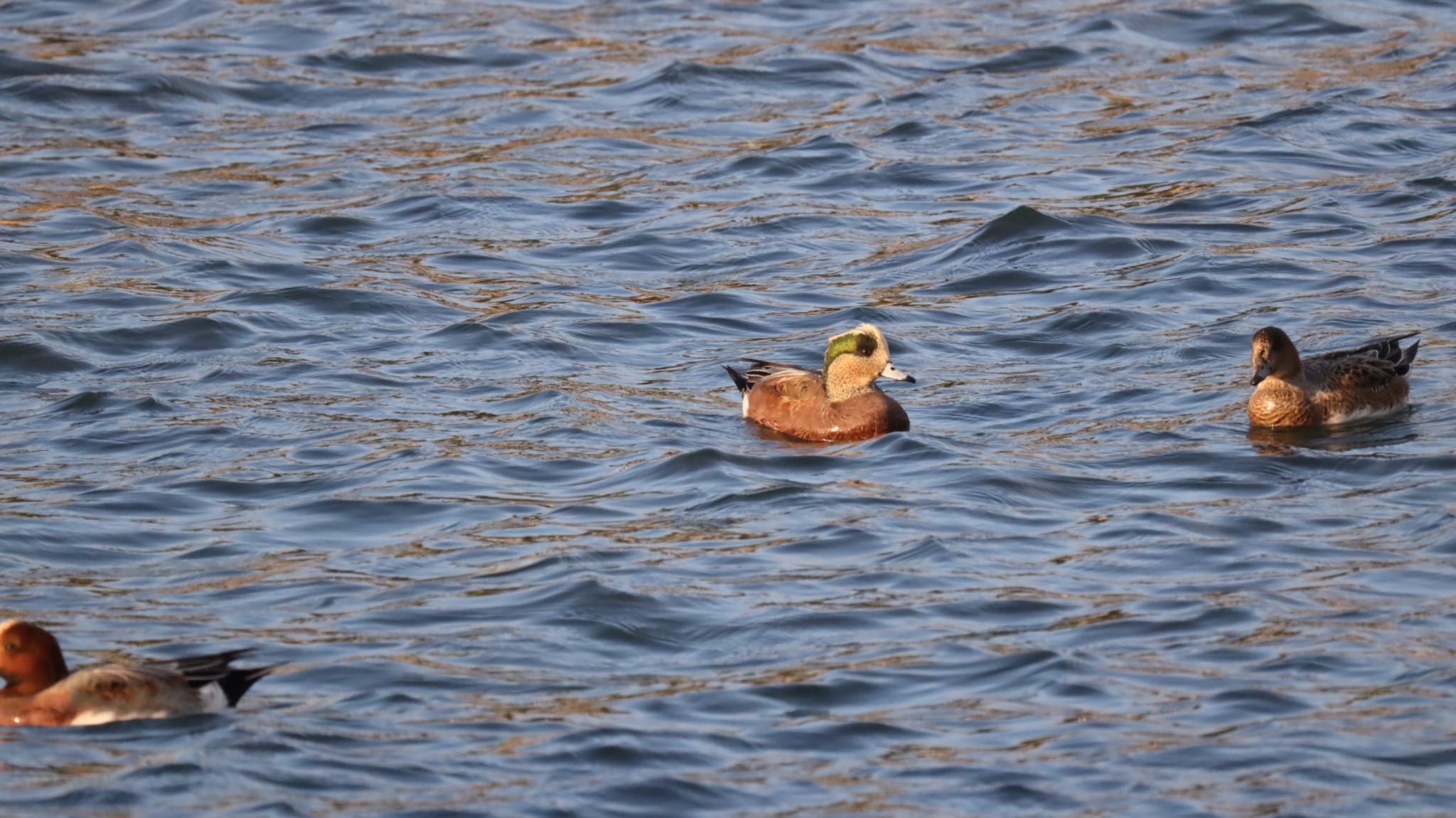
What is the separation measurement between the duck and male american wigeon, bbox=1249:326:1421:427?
578cm

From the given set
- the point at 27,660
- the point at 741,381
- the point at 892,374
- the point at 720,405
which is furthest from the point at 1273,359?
the point at 27,660

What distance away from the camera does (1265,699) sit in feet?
25.2

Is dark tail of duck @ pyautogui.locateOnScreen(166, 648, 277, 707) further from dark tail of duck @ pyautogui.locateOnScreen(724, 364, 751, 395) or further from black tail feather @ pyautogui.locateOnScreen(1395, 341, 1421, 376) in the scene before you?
black tail feather @ pyautogui.locateOnScreen(1395, 341, 1421, 376)

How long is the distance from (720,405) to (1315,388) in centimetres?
316

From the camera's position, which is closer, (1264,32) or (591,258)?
(591,258)

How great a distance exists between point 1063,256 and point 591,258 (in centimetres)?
320

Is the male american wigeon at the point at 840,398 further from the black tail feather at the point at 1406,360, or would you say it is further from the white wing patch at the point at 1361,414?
the black tail feather at the point at 1406,360

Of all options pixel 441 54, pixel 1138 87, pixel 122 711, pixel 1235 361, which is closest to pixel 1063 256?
pixel 1235 361

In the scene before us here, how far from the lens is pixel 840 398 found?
11477 mm

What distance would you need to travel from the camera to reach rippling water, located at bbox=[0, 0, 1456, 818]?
24.4 ft

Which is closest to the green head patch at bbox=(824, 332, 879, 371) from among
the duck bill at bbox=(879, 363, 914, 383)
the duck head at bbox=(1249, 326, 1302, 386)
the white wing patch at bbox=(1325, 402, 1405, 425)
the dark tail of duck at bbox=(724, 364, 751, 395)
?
the duck bill at bbox=(879, 363, 914, 383)

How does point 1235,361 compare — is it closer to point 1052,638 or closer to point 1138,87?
point 1052,638

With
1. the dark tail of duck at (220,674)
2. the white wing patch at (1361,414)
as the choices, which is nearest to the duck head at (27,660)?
the dark tail of duck at (220,674)

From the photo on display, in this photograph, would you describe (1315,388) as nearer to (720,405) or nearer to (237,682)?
(720,405)
